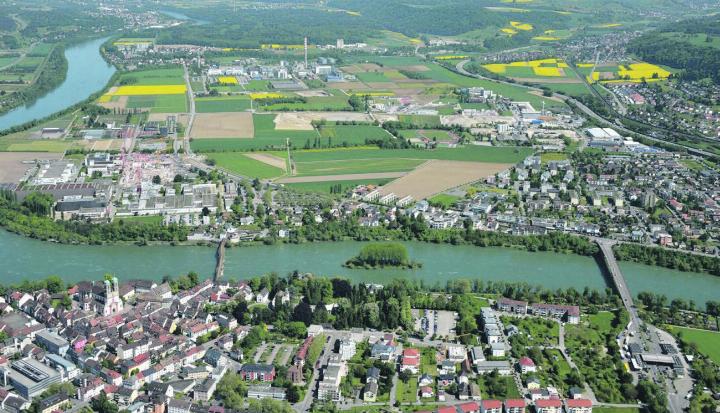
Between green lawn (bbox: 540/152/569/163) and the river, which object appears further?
the river

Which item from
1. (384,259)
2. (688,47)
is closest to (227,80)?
(688,47)

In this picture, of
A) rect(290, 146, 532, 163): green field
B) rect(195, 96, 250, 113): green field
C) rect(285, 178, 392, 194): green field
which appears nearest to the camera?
rect(285, 178, 392, 194): green field

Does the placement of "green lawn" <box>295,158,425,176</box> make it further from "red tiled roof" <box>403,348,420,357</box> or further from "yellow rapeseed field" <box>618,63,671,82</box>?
"yellow rapeseed field" <box>618,63,671,82</box>

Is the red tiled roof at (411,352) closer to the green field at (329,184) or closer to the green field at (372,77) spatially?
the green field at (329,184)

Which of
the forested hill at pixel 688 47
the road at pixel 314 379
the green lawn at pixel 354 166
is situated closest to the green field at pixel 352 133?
the green lawn at pixel 354 166

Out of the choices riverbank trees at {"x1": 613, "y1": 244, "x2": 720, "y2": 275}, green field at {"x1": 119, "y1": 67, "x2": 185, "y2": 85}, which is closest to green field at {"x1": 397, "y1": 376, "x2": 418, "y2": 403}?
riverbank trees at {"x1": 613, "y1": 244, "x2": 720, "y2": 275}

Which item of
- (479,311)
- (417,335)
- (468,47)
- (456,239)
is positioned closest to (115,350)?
(417,335)
